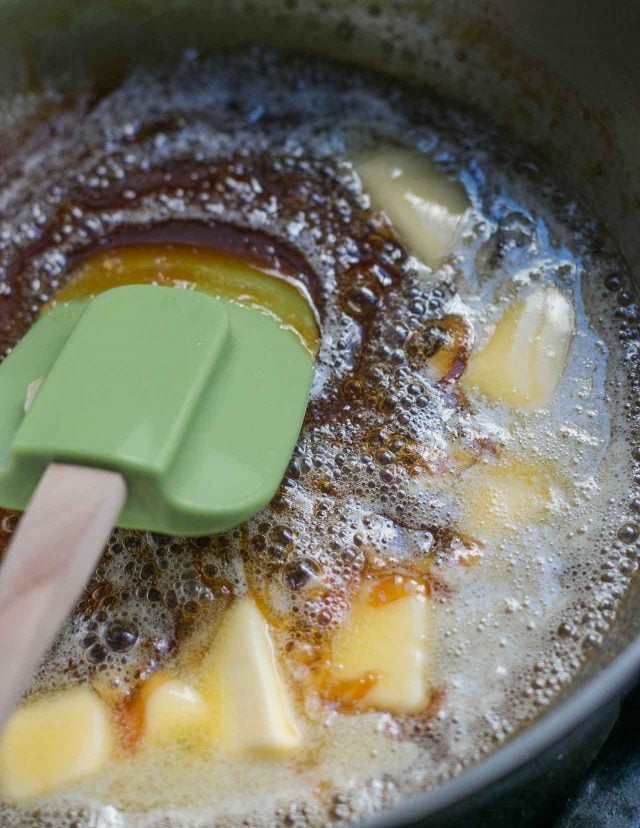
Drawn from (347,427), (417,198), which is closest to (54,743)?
(347,427)

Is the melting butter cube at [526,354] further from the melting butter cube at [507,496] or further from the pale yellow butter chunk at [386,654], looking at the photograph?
the pale yellow butter chunk at [386,654]

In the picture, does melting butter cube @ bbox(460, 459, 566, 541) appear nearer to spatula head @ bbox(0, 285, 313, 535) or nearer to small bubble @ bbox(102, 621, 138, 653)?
spatula head @ bbox(0, 285, 313, 535)

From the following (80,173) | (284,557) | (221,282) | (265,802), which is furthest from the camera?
(80,173)

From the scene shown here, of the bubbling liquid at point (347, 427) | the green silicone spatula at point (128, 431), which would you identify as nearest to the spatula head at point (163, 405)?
the green silicone spatula at point (128, 431)

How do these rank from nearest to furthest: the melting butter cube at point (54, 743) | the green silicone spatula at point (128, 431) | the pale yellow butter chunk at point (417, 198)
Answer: the green silicone spatula at point (128, 431)
the melting butter cube at point (54, 743)
the pale yellow butter chunk at point (417, 198)

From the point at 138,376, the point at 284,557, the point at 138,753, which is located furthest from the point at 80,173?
the point at 138,753

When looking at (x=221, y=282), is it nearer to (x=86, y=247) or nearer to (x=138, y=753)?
(x=86, y=247)
